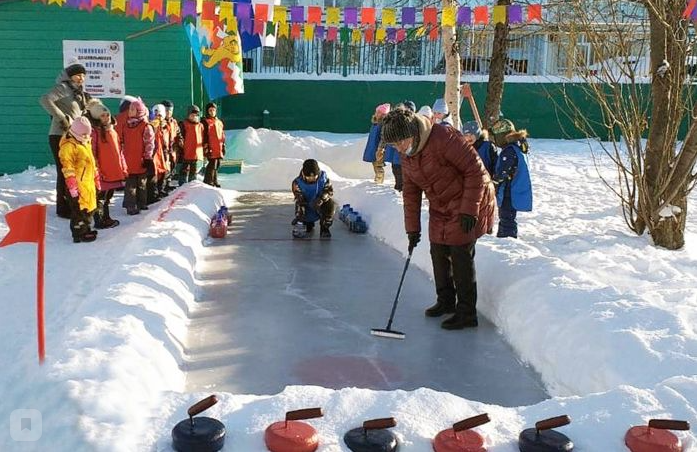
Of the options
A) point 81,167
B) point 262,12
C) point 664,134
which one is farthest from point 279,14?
point 664,134

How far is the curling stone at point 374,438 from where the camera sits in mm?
2836

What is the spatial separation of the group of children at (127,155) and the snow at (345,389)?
384 mm

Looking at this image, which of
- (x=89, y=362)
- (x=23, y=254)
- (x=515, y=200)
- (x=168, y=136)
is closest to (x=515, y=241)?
(x=515, y=200)

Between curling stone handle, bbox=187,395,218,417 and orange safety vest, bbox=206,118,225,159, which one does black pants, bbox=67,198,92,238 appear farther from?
curling stone handle, bbox=187,395,218,417

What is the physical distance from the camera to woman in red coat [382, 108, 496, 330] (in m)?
4.69

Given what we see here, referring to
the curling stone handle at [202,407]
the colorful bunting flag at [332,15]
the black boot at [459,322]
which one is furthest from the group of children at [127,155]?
the curling stone handle at [202,407]

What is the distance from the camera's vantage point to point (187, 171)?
37.3 ft

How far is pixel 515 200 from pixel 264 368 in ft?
12.3

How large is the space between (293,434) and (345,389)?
1.92ft

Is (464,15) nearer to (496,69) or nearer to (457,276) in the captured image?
(496,69)

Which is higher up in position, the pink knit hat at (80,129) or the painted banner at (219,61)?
the painted banner at (219,61)

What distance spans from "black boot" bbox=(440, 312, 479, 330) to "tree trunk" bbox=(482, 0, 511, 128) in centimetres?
793

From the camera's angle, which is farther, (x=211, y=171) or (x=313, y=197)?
(x=211, y=171)

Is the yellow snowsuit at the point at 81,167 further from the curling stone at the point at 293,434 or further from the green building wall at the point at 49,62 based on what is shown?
the green building wall at the point at 49,62
